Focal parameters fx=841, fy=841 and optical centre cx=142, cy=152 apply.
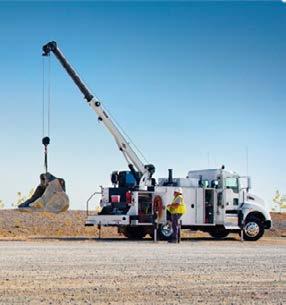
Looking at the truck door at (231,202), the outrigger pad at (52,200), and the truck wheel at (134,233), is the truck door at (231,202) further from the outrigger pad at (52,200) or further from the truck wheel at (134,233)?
the outrigger pad at (52,200)

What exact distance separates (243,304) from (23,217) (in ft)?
112

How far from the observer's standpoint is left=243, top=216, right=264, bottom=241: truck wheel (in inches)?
1321

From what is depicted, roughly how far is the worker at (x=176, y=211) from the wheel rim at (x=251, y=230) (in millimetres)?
3643

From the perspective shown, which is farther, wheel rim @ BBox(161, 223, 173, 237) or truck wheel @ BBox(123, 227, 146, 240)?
truck wheel @ BBox(123, 227, 146, 240)

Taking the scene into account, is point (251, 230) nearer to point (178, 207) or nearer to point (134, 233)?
point (178, 207)

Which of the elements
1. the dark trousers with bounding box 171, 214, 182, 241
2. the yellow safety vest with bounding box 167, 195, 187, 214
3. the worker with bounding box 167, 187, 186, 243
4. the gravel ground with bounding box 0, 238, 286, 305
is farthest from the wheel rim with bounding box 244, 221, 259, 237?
the gravel ground with bounding box 0, 238, 286, 305

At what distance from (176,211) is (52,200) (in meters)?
4.70

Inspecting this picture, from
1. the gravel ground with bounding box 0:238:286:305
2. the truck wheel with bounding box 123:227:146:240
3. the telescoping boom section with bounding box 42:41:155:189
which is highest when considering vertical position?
the telescoping boom section with bounding box 42:41:155:189

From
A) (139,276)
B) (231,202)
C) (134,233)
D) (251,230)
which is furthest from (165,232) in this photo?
(139,276)

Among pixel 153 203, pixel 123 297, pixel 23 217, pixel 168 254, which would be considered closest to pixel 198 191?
pixel 153 203

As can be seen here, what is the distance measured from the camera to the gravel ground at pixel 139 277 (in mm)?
12312

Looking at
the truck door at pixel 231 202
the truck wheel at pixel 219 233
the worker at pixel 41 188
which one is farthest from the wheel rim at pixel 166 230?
the worker at pixel 41 188

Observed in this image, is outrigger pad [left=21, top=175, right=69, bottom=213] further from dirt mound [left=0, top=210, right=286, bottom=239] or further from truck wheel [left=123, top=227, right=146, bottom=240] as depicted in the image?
dirt mound [left=0, top=210, right=286, bottom=239]

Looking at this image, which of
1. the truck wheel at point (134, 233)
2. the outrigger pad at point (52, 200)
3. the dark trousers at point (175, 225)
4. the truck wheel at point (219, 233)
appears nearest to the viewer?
the dark trousers at point (175, 225)
